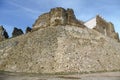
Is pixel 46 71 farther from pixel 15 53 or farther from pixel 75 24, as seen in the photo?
pixel 75 24

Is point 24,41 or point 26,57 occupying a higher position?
point 24,41

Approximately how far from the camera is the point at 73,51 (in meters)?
29.4

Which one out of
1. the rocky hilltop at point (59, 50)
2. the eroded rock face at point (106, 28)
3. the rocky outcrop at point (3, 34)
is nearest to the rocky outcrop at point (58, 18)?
the rocky hilltop at point (59, 50)

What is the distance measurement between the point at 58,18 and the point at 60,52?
10154mm

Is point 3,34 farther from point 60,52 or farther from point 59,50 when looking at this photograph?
point 60,52

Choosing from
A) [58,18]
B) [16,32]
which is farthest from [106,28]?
[16,32]

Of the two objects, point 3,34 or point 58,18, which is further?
point 3,34

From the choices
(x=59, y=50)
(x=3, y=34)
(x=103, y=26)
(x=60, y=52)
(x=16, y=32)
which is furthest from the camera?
(x=103, y=26)

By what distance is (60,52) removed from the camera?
2870 cm

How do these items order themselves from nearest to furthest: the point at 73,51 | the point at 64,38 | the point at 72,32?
the point at 73,51, the point at 64,38, the point at 72,32

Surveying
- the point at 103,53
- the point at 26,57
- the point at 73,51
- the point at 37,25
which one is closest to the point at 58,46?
the point at 73,51

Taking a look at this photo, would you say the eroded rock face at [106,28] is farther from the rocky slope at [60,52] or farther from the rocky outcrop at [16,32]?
the rocky outcrop at [16,32]

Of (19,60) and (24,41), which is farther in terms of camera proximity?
(24,41)

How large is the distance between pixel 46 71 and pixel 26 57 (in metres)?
5.07
